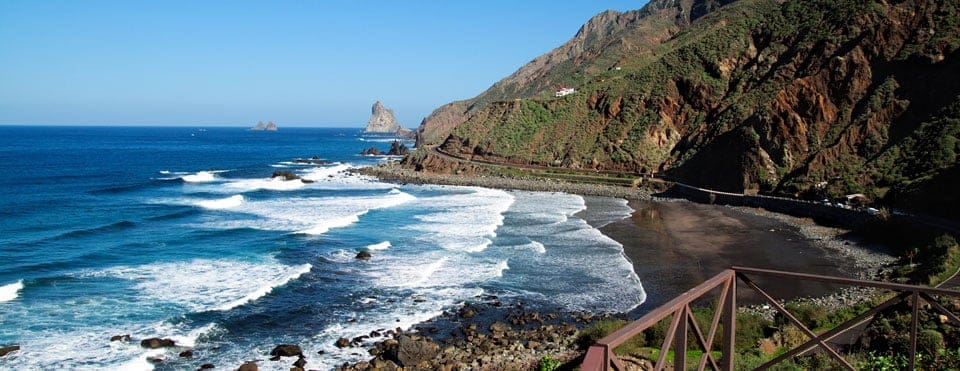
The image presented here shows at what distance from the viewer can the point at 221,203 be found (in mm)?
56250

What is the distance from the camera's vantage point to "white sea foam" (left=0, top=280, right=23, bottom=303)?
26927 mm

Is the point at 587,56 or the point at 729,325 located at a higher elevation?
the point at 587,56

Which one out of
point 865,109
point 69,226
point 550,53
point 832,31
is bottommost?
point 69,226

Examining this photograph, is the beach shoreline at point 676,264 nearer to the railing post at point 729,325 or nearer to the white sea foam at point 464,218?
the white sea foam at point 464,218

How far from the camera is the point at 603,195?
6519 cm

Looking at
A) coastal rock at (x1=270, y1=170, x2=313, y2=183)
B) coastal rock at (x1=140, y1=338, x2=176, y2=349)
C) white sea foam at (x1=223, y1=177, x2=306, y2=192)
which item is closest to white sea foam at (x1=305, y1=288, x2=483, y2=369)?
coastal rock at (x1=140, y1=338, x2=176, y2=349)

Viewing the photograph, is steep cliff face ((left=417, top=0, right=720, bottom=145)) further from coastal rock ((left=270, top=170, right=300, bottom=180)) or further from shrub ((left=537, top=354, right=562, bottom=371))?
shrub ((left=537, top=354, right=562, bottom=371))

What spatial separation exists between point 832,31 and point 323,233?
5458 centimetres

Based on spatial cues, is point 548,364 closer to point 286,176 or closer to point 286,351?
point 286,351

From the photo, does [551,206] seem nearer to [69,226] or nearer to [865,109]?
[865,109]

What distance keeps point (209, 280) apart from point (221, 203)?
28.0 meters

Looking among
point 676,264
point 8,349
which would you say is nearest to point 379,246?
point 676,264

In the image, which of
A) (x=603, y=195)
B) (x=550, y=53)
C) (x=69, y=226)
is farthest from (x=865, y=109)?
(x=550, y=53)

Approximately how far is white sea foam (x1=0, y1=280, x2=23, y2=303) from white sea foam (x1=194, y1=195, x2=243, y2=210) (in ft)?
81.5
